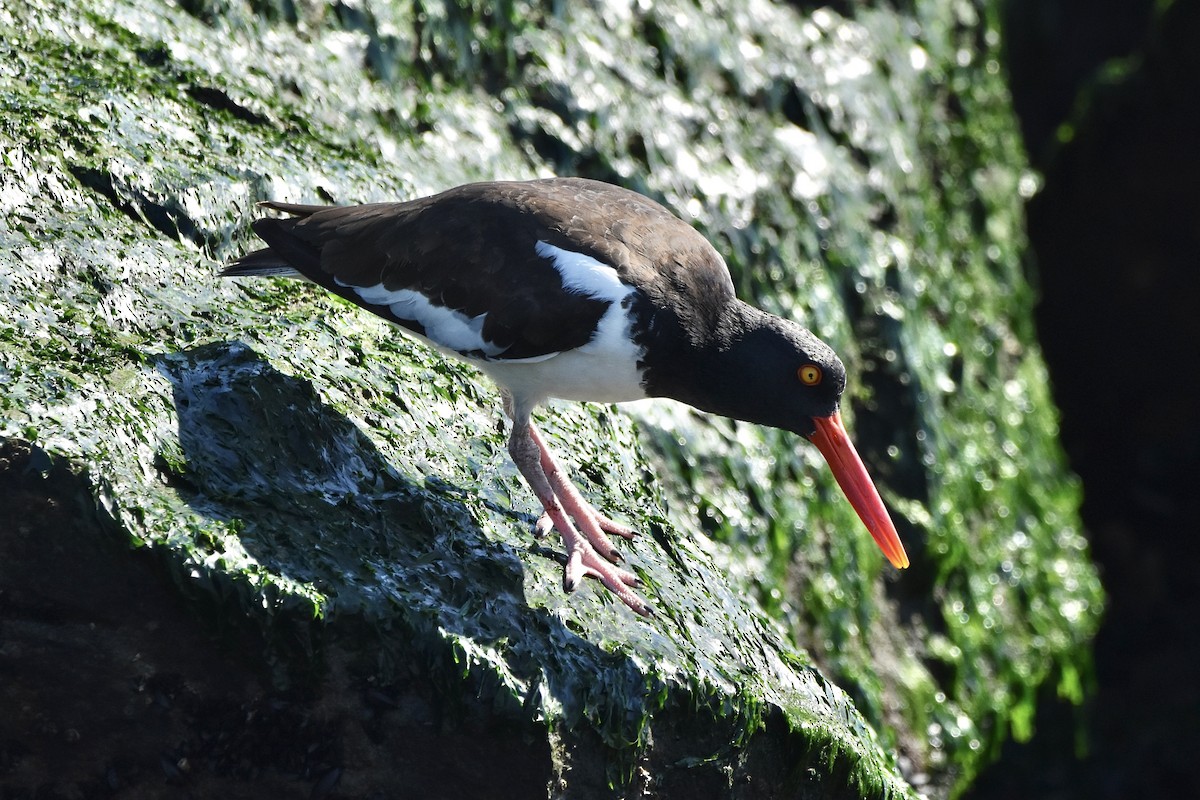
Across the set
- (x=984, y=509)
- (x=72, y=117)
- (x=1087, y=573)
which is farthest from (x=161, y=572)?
(x=1087, y=573)

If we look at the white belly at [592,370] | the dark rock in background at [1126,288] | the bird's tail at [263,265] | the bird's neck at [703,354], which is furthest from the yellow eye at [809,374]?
the dark rock in background at [1126,288]

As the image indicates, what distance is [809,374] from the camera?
3963 millimetres

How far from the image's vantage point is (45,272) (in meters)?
3.68

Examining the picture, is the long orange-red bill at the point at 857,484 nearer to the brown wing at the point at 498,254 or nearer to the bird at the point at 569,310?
the bird at the point at 569,310

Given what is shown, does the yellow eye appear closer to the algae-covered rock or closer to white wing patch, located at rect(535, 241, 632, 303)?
white wing patch, located at rect(535, 241, 632, 303)

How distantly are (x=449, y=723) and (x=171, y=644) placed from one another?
0.76 metres

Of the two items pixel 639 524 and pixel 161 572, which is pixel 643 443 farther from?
pixel 161 572

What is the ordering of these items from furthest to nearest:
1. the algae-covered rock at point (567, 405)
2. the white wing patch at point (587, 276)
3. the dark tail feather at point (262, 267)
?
1. the dark tail feather at point (262, 267)
2. the white wing patch at point (587, 276)
3. the algae-covered rock at point (567, 405)

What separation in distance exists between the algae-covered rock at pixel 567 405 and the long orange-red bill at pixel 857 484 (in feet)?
1.73

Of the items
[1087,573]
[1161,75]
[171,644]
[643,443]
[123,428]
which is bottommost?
[1087,573]

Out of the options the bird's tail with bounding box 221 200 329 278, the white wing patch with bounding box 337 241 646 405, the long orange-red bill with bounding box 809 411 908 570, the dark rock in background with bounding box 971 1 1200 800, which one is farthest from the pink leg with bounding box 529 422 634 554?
the dark rock in background with bounding box 971 1 1200 800

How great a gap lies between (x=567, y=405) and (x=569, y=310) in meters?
1.10

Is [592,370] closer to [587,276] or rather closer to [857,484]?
[587,276]

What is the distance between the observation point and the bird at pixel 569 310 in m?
3.79
